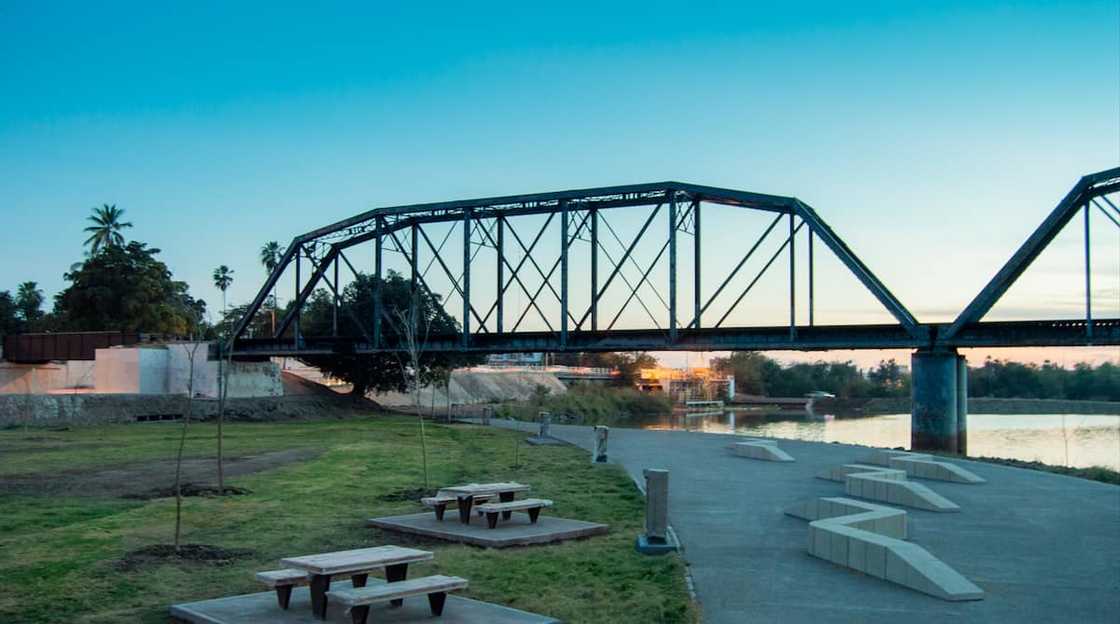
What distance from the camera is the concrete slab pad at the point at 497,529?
1489 centimetres

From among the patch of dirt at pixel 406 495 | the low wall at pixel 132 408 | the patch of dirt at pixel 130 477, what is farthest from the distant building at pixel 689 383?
the patch of dirt at pixel 406 495

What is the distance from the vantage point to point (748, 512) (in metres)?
18.9

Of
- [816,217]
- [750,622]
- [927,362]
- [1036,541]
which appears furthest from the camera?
[816,217]

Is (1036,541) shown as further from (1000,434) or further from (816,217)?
(1000,434)

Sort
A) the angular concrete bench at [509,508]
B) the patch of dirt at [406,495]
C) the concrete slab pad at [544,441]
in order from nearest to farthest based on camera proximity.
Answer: the angular concrete bench at [509,508] → the patch of dirt at [406,495] → the concrete slab pad at [544,441]

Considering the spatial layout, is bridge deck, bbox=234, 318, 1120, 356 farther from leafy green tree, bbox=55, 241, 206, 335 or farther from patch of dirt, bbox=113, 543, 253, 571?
patch of dirt, bbox=113, 543, 253, 571

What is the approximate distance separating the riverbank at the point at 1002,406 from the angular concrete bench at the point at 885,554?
96.8 m

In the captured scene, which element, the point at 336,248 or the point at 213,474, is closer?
the point at 213,474

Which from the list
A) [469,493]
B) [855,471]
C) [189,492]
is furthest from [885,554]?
[189,492]

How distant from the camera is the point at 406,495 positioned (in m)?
20.5

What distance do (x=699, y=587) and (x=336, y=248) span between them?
61.0 m

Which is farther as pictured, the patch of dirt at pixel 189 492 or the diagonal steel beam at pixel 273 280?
the diagonal steel beam at pixel 273 280

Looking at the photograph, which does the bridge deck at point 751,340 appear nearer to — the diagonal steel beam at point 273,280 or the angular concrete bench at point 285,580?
Result: the diagonal steel beam at point 273,280

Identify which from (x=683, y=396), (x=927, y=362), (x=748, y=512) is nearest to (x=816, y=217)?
(x=927, y=362)
